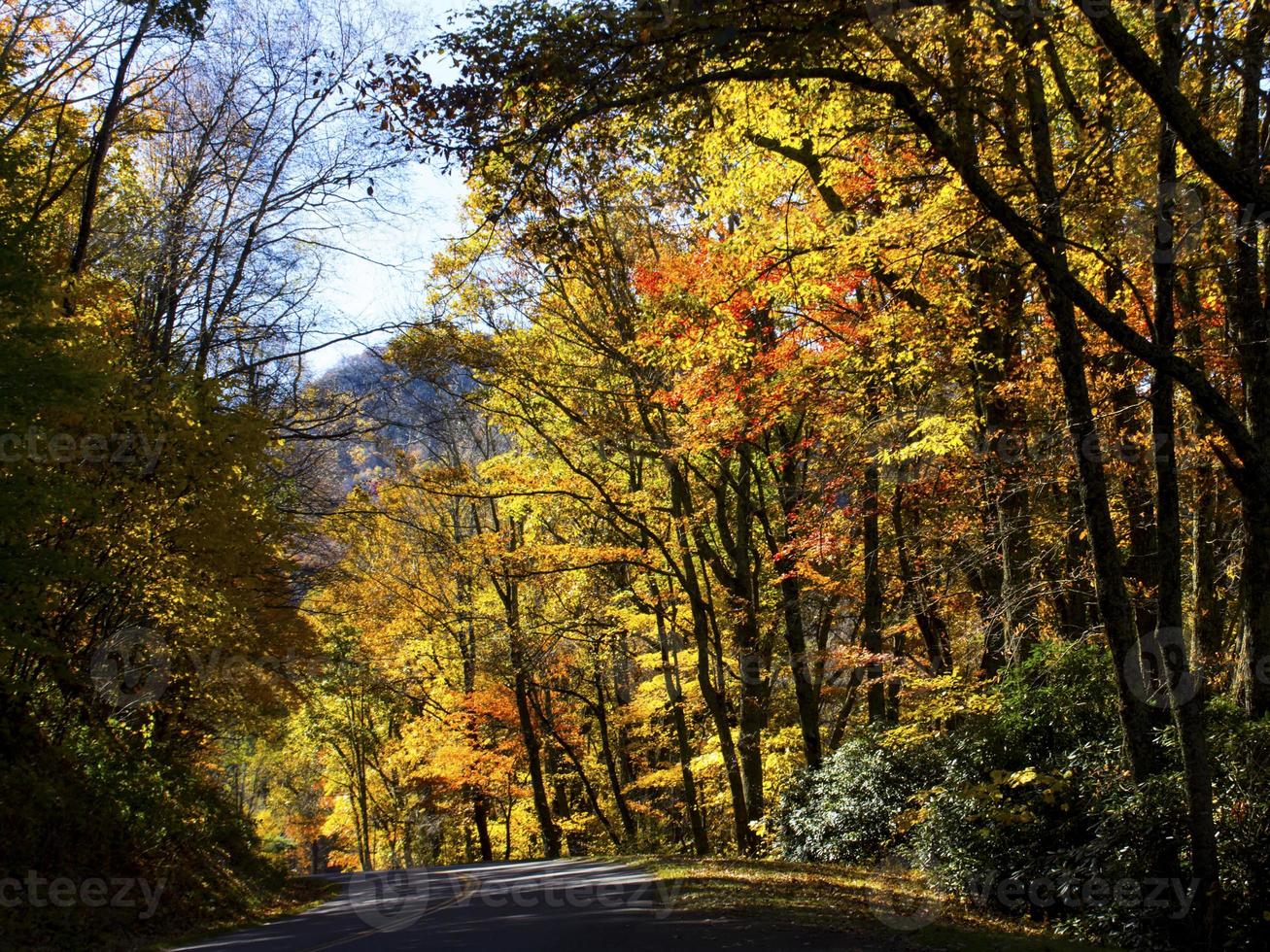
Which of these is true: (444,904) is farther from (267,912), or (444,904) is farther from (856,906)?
(856,906)

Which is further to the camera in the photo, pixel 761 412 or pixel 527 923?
pixel 761 412

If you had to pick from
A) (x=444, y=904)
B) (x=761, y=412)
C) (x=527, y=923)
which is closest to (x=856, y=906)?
(x=527, y=923)

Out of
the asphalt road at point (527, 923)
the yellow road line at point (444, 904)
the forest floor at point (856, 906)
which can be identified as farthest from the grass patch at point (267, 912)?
the forest floor at point (856, 906)

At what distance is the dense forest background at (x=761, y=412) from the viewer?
Result: 23.5 ft

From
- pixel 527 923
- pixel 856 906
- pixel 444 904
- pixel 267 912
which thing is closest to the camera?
pixel 856 906

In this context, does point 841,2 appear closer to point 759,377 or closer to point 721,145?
point 721,145

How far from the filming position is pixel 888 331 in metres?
13.5

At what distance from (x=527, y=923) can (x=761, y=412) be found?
8751 millimetres

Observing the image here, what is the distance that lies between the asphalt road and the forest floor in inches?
14.1

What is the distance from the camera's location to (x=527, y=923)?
30.5ft

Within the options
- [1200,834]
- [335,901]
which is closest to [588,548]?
[335,901]

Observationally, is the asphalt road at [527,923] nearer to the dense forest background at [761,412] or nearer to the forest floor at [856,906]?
the forest floor at [856,906]

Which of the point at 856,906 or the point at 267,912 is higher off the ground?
the point at 856,906

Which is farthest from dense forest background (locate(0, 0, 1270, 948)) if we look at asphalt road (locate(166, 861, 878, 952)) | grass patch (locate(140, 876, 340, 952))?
asphalt road (locate(166, 861, 878, 952))
